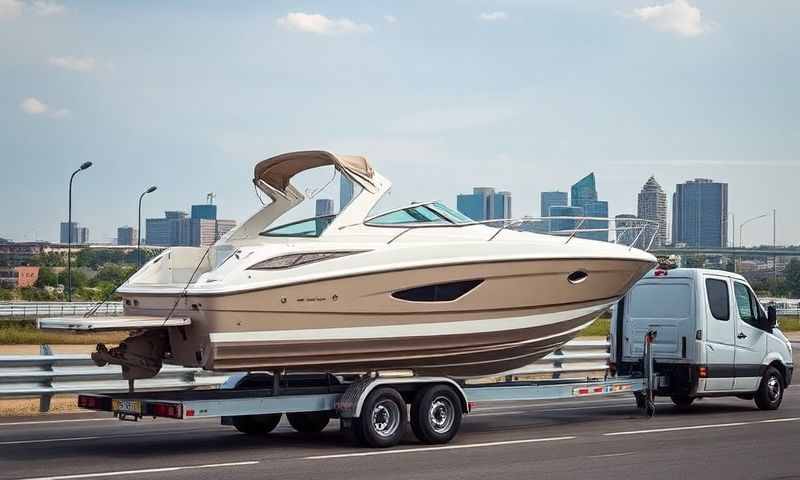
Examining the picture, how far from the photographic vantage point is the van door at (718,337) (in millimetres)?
17406

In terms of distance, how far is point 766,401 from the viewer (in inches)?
722

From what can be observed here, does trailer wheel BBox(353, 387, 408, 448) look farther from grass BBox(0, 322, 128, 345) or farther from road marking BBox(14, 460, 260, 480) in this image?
grass BBox(0, 322, 128, 345)

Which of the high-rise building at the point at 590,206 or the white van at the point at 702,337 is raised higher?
the high-rise building at the point at 590,206

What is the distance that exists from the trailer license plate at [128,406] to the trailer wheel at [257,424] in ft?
7.86

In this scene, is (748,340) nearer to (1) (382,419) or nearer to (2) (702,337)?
(2) (702,337)

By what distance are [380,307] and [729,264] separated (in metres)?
80.0

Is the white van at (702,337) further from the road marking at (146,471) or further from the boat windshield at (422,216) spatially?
the road marking at (146,471)

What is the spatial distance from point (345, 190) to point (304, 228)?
0.87m

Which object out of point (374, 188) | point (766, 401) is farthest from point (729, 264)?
point (374, 188)

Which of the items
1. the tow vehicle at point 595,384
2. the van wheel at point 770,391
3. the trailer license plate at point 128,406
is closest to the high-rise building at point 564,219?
the tow vehicle at point 595,384

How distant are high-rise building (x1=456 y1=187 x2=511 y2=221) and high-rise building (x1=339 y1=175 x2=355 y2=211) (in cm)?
171

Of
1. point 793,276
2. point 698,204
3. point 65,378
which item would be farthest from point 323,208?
point 698,204

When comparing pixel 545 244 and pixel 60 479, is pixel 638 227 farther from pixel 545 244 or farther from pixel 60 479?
pixel 60 479

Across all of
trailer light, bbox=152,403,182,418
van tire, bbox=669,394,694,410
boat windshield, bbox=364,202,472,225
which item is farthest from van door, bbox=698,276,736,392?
trailer light, bbox=152,403,182,418
